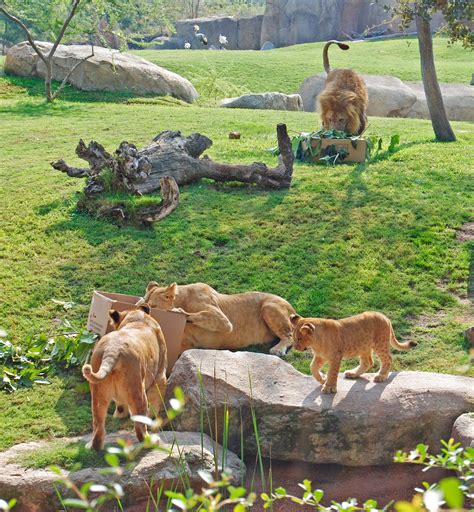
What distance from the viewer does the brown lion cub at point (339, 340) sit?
22.9ft

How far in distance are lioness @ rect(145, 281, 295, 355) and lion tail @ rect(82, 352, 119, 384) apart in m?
2.15

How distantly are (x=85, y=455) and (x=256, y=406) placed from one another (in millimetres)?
1439

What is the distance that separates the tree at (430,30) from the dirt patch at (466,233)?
13.0 feet

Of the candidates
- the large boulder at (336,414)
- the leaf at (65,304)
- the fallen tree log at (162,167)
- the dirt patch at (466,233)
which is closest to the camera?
the large boulder at (336,414)

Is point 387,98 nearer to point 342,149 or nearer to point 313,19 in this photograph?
point 342,149

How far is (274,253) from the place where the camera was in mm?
10883

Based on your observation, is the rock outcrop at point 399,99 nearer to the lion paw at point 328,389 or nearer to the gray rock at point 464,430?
the lion paw at point 328,389

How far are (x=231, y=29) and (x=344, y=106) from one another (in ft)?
135

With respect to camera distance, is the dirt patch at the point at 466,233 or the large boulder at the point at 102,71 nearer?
the dirt patch at the point at 466,233

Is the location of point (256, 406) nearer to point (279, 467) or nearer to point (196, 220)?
point (279, 467)

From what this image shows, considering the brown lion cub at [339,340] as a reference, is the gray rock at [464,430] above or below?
below

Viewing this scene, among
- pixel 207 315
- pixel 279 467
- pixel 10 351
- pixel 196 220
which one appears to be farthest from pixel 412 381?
pixel 196 220

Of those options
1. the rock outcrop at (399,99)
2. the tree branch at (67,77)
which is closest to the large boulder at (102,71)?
the tree branch at (67,77)

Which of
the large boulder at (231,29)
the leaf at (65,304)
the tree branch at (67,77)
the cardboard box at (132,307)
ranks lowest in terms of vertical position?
the leaf at (65,304)
